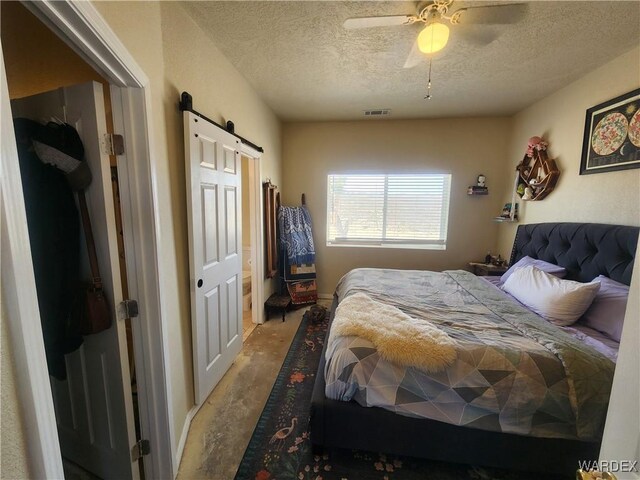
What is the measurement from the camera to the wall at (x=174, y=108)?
1.19m

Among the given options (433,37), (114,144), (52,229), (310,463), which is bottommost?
(310,463)

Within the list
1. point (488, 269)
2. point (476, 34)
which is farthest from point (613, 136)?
point (488, 269)

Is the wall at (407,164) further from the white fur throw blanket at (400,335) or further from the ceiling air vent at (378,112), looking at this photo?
the white fur throw blanket at (400,335)

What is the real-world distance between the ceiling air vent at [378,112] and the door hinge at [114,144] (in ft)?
9.16

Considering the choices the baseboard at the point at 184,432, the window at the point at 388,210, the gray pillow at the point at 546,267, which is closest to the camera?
the baseboard at the point at 184,432

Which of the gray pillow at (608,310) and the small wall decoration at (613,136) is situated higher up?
the small wall decoration at (613,136)

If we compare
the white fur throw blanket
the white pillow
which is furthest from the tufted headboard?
the white fur throw blanket

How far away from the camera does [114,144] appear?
3.68 feet

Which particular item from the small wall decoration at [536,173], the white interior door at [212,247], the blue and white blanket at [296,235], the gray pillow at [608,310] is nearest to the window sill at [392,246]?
the blue and white blanket at [296,235]

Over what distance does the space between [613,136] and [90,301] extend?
11.7ft

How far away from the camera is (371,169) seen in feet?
11.9

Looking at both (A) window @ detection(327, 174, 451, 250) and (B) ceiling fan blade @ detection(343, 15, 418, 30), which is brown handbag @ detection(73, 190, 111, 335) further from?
(A) window @ detection(327, 174, 451, 250)

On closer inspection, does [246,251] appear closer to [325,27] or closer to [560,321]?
[325,27]

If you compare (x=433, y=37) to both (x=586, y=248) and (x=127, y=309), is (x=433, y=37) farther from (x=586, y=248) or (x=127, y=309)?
(x=127, y=309)
